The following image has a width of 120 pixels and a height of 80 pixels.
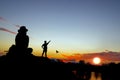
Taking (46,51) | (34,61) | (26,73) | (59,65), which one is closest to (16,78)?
(26,73)

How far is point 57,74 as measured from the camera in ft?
66.8

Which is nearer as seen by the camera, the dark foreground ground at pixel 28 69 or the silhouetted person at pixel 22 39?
the dark foreground ground at pixel 28 69

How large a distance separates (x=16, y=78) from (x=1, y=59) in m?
2.75

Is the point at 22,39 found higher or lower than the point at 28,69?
higher

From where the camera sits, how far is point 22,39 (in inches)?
808

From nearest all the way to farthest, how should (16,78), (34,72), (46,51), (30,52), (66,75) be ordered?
(16,78), (34,72), (30,52), (66,75), (46,51)

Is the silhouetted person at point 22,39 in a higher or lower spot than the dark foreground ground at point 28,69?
higher

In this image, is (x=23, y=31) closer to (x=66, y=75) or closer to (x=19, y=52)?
(x=19, y=52)

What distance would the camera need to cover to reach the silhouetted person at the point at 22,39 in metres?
20.4

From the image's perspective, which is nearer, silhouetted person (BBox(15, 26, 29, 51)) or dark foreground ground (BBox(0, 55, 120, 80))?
dark foreground ground (BBox(0, 55, 120, 80))

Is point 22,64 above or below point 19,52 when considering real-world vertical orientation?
below

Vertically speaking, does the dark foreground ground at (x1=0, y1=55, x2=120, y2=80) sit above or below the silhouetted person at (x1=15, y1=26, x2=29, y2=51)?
below

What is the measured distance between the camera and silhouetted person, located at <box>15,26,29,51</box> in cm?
2038

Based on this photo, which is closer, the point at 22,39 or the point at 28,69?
the point at 28,69
